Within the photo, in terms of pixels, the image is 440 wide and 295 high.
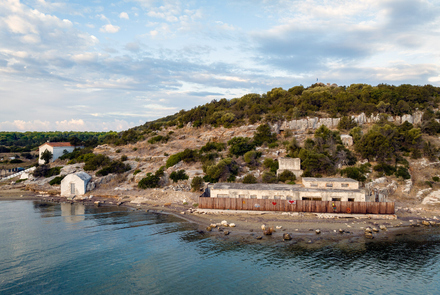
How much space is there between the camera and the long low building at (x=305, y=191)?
34.7m

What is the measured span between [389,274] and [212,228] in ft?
56.9

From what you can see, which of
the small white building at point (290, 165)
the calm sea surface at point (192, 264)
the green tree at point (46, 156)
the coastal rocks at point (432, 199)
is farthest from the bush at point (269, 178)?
the green tree at point (46, 156)

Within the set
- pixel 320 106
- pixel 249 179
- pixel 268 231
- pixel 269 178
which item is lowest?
pixel 268 231

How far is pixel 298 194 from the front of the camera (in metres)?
35.3

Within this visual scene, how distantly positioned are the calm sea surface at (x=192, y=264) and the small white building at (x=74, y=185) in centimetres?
1832

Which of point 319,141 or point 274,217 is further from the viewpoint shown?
point 319,141

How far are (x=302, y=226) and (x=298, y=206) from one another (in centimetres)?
405

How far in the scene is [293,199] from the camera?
35.2 m

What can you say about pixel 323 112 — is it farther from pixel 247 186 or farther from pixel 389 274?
pixel 389 274

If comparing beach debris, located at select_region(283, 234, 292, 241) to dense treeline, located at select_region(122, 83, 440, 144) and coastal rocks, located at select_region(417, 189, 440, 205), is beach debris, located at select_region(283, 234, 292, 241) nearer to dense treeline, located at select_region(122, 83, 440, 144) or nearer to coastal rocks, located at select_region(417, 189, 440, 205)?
coastal rocks, located at select_region(417, 189, 440, 205)

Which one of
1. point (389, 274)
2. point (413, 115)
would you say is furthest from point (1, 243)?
point (413, 115)

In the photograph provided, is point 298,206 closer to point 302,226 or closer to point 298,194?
point 298,194

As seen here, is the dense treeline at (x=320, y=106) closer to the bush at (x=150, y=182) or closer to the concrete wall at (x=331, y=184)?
the bush at (x=150, y=182)

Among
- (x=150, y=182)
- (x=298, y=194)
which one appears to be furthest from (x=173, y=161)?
(x=298, y=194)
